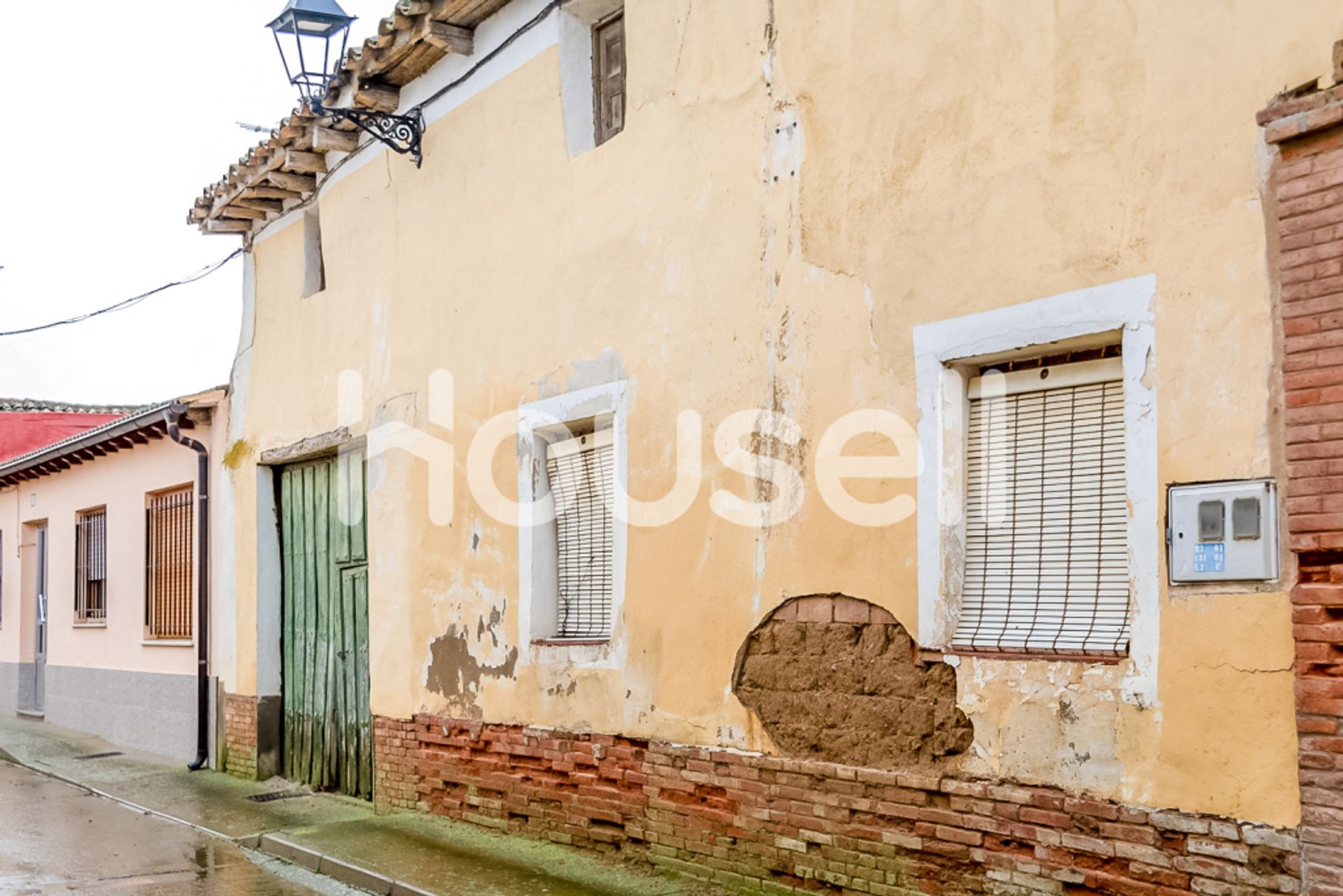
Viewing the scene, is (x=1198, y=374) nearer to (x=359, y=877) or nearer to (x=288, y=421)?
(x=359, y=877)

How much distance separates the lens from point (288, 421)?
473 inches

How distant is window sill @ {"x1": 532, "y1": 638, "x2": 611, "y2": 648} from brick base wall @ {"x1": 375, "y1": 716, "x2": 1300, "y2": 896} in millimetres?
520

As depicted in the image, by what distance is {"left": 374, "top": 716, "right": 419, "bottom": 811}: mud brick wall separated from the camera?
991 centimetres

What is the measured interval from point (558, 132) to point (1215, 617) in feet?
17.0

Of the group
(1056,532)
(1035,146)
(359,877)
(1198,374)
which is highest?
(1035,146)

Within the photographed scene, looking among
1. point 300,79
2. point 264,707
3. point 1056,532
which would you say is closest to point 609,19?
point 300,79

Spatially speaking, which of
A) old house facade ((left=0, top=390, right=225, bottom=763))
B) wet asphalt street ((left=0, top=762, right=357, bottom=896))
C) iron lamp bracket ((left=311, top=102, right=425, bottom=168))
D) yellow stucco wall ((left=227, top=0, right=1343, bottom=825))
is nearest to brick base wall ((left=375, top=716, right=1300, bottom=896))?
yellow stucco wall ((left=227, top=0, right=1343, bottom=825))

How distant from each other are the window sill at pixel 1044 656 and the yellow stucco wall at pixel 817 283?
46 millimetres

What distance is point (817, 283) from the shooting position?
6844 millimetres

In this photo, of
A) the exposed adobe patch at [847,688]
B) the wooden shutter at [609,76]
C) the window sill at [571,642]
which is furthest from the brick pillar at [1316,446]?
the wooden shutter at [609,76]

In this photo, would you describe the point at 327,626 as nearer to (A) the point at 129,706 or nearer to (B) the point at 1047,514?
(A) the point at 129,706

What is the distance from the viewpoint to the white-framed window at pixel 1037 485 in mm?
5445

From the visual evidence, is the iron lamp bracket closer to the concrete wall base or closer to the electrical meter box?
the concrete wall base

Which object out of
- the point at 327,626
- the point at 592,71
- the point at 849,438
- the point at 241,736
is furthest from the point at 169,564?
the point at 849,438
